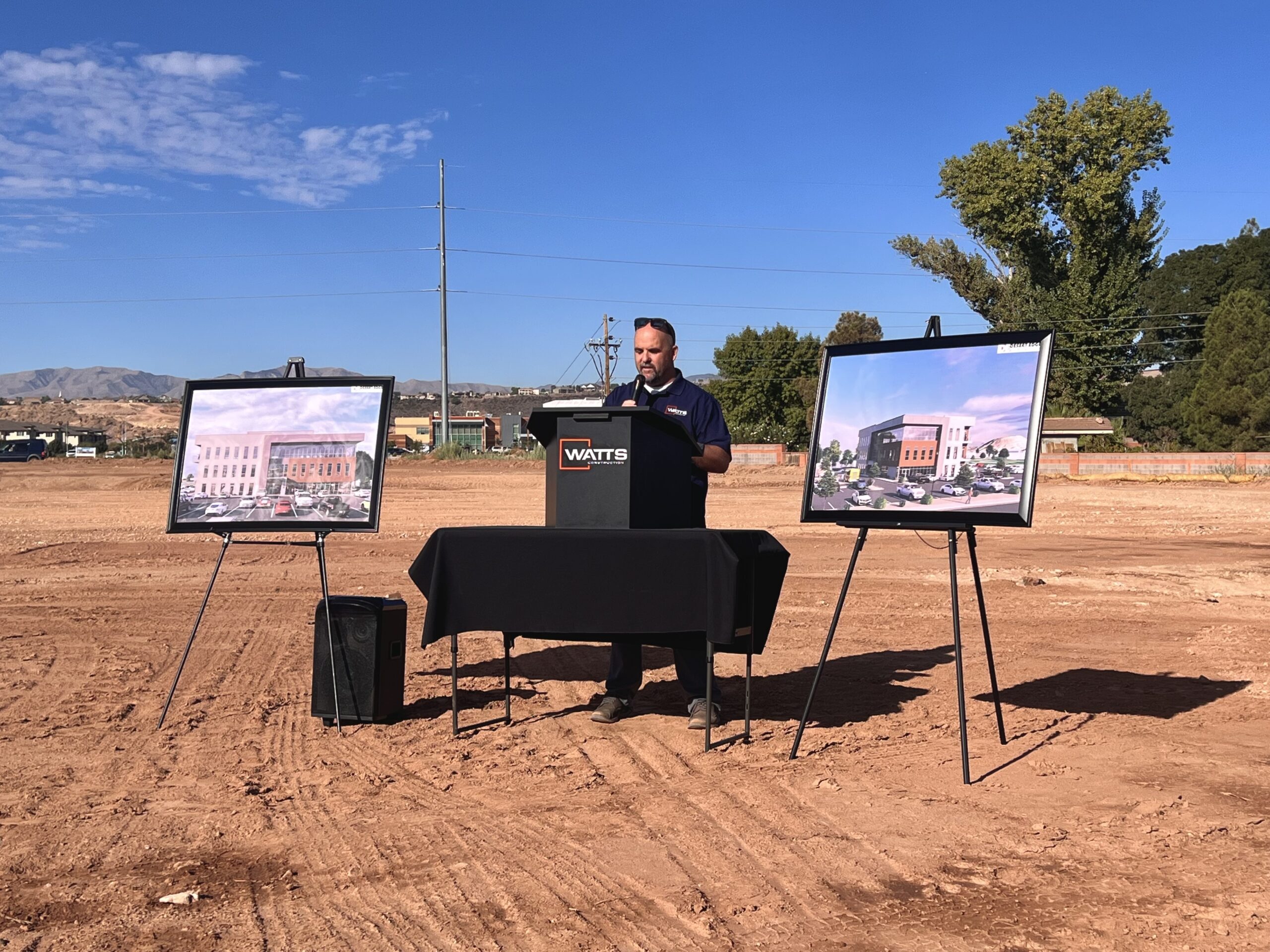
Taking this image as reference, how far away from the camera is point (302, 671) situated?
8.49 meters

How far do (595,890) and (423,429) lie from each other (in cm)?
12653

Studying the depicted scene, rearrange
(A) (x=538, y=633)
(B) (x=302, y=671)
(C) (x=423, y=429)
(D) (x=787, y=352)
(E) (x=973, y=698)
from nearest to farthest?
(A) (x=538, y=633) < (E) (x=973, y=698) < (B) (x=302, y=671) < (D) (x=787, y=352) < (C) (x=423, y=429)

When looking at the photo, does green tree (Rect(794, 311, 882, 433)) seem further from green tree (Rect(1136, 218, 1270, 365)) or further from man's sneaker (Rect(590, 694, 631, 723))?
man's sneaker (Rect(590, 694, 631, 723))

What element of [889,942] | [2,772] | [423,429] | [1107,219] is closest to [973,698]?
[889,942]

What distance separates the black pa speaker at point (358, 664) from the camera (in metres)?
6.76

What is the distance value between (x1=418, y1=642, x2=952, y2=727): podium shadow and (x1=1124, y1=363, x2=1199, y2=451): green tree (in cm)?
5455

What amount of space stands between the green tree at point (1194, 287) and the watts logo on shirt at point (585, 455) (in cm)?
7556

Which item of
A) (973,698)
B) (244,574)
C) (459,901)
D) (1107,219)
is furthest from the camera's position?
(1107,219)

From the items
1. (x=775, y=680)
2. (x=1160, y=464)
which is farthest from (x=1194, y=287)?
(x=775, y=680)

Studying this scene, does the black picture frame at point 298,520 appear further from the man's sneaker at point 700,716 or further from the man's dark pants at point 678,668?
the man's sneaker at point 700,716

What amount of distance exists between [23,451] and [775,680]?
6929cm

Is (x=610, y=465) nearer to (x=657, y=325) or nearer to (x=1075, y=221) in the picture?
(x=657, y=325)

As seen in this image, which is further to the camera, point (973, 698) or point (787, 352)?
point (787, 352)

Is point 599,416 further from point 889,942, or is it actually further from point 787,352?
point 787,352
